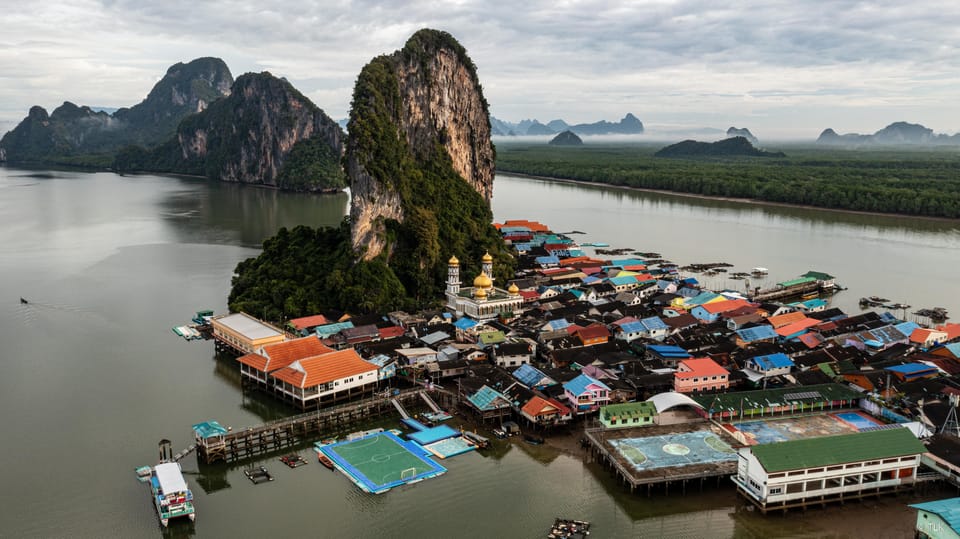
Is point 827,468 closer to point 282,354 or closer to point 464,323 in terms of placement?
point 464,323

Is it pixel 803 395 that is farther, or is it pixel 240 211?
pixel 240 211

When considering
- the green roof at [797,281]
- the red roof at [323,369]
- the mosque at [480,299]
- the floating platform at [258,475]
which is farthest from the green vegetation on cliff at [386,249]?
the green roof at [797,281]

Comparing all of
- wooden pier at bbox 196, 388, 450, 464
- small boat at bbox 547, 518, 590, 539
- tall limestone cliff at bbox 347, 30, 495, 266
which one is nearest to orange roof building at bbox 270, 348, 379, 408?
wooden pier at bbox 196, 388, 450, 464

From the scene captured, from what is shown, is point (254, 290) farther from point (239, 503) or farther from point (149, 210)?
point (149, 210)

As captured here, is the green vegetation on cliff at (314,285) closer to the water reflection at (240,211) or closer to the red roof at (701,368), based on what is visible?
the red roof at (701,368)

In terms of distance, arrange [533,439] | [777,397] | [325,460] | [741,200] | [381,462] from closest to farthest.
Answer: [381,462], [325,460], [533,439], [777,397], [741,200]

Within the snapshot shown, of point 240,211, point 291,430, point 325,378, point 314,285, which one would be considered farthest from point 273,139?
point 291,430
